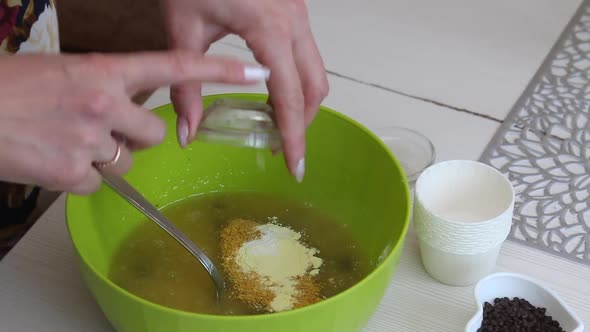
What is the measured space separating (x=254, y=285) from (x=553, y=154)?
1.71 ft

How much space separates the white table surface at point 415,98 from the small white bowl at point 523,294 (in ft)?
0.15

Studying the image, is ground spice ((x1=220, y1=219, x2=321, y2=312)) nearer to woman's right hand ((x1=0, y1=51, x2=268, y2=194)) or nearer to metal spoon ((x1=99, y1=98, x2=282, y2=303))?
metal spoon ((x1=99, y1=98, x2=282, y2=303))

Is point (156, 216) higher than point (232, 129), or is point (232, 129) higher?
point (232, 129)

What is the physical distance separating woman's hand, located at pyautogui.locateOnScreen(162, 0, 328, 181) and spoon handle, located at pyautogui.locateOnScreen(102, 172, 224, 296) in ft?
0.27

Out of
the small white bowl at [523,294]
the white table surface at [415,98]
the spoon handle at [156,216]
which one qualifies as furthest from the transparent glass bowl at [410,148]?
the spoon handle at [156,216]

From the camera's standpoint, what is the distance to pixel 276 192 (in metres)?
1.00

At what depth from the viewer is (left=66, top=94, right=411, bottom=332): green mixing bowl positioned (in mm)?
680

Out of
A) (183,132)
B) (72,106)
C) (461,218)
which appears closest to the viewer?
(72,106)

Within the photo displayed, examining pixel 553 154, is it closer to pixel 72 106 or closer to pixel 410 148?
pixel 410 148

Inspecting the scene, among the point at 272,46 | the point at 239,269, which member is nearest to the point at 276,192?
the point at 239,269

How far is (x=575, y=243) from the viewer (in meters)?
0.94

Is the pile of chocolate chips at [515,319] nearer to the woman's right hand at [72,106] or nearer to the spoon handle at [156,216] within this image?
the spoon handle at [156,216]

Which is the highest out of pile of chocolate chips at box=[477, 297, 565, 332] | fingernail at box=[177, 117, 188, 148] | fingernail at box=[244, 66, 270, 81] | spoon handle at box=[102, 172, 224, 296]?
fingernail at box=[244, 66, 270, 81]

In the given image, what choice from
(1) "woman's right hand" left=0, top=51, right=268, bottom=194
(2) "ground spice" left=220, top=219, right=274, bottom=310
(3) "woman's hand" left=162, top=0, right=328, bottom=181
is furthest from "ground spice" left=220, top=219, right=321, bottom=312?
(1) "woman's right hand" left=0, top=51, right=268, bottom=194
